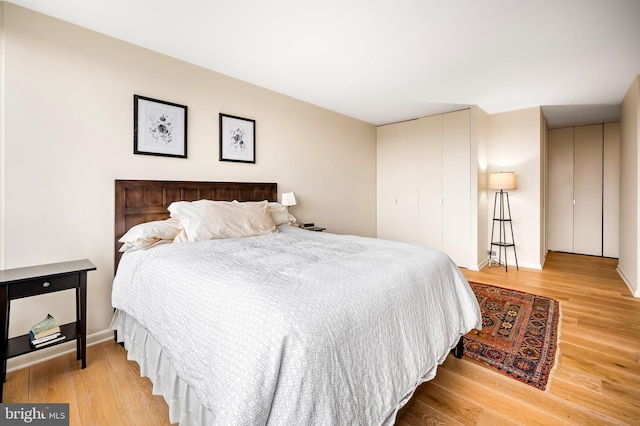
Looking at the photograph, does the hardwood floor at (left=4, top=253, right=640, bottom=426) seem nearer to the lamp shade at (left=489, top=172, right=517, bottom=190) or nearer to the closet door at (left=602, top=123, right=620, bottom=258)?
the lamp shade at (left=489, top=172, right=517, bottom=190)

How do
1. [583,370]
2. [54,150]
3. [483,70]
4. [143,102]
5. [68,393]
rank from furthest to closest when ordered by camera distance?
[483,70], [143,102], [54,150], [583,370], [68,393]

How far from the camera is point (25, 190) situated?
2045 millimetres

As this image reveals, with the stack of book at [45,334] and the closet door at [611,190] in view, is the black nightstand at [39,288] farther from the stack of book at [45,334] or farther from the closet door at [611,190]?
the closet door at [611,190]

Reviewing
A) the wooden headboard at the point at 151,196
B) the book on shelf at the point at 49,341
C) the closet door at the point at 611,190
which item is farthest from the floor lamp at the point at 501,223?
the book on shelf at the point at 49,341

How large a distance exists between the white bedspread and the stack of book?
43 centimetres

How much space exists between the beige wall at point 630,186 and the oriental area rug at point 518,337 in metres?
1.32

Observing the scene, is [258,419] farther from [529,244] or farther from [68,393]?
[529,244]

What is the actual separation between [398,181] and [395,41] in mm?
3005

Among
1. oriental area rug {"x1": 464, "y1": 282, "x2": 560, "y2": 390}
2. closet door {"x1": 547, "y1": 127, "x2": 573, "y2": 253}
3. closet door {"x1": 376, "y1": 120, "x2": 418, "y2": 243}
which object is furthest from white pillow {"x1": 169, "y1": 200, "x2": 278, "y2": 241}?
closet door {"x1": 547, "y1": 127, "x2": 573, "y2": 253}

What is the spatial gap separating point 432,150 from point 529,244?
210 cm

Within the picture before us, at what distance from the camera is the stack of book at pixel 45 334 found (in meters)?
1.81

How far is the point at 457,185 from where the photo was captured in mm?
4461

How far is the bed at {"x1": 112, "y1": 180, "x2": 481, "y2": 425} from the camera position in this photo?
924mm

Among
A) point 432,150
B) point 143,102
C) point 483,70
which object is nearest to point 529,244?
point 432,150
